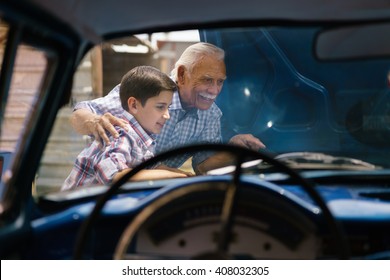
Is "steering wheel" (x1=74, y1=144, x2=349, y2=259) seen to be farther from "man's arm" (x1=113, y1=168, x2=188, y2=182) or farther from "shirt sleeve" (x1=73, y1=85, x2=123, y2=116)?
"shirt sleeve" (x1=73, y1=85, x2=123, y2=116)

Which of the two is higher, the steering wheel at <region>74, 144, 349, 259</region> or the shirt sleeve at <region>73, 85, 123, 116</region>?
the shirt sleeve at <region>73, 85, 123, 116</region>

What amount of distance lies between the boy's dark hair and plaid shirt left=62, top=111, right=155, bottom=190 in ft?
0.39

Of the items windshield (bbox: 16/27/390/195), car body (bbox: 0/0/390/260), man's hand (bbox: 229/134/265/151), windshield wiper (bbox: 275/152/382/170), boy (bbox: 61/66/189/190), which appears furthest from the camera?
boy (bbox: 61/66/189/190)

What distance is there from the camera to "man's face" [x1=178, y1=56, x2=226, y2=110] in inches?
134

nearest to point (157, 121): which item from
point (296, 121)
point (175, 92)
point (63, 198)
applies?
point (175, 92)

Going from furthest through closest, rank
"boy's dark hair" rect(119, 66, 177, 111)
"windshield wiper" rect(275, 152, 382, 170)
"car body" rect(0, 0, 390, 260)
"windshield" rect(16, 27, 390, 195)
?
"boy's dark hair" rect(119, 66, 177, 111) → "windshield" rect(16, 27, 390, 195) → "windshield wiper" rect(275, 152, 382, 170) → "car body" rect(0, 0, 390, 260)

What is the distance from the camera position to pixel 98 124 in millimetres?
3412

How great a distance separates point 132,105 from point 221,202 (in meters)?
1.84

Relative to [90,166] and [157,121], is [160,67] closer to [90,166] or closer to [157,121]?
[157,121]

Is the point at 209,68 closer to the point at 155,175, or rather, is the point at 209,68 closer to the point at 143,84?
the point at 143,84

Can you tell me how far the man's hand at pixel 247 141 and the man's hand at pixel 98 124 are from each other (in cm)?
64

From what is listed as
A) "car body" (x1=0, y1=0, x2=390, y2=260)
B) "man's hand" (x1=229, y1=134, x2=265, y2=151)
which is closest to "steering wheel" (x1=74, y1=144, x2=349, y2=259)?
"car body" (x1=0, y1=0, x2=390, y2=260)

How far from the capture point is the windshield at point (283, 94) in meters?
2.95

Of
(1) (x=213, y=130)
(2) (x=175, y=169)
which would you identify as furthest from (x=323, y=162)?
(1) (x=213, y=130)
